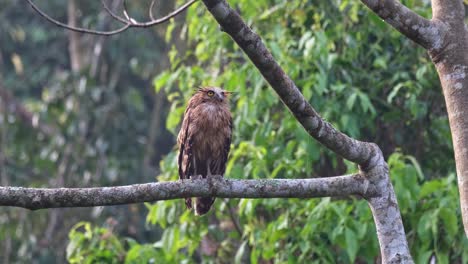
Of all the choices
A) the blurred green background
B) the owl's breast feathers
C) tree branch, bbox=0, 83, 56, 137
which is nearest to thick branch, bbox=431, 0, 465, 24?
the blurred green background

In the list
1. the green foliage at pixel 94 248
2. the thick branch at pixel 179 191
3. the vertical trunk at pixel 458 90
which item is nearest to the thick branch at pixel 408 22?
the vertical trunk at pixel 458 90

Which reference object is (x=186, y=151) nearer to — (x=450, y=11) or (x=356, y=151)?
(x=356, y=151)

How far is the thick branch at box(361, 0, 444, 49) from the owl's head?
1560 millimetres

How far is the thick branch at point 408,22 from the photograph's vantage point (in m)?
4.39

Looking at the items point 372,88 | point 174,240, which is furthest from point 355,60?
point 174,240

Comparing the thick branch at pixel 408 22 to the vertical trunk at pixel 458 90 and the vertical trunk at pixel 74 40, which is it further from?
the vertical trunk at pixel 74 40

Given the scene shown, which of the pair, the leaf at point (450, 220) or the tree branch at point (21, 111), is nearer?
the leaf at point (450, 220)

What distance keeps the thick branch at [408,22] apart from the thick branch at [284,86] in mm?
587

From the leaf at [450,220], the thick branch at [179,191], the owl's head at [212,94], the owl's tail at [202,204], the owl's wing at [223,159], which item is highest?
the owl's head at [212,94]

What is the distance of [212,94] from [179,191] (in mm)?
1729

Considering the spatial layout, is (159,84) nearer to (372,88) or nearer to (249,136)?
(249,136)

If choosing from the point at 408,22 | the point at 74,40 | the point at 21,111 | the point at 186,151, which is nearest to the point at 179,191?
the point at 408,22

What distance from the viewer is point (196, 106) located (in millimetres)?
5699

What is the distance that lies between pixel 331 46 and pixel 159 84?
4.59ft
